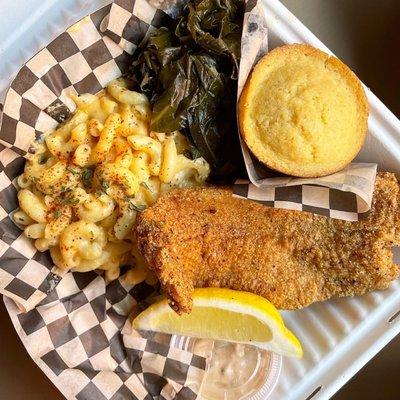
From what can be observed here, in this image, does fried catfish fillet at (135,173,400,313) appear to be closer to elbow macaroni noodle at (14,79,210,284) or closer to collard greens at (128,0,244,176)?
elbow macaroni noodle at (14,79,210,284)

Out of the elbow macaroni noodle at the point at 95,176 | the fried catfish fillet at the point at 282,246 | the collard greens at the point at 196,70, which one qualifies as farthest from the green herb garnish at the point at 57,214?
the collard greens at the point at 196,70

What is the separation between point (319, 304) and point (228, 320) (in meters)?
0.40

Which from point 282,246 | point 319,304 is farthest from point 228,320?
point 319,304

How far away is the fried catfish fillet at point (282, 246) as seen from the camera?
70.6 inches

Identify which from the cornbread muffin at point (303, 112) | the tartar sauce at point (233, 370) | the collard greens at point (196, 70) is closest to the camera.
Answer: the cornbread muffin at point (303, 112)

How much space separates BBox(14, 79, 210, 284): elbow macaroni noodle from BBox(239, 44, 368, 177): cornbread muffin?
29 cm

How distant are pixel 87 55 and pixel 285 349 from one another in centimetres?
118

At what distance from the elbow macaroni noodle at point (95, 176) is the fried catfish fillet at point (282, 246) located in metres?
0.11

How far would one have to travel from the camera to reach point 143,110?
187cm

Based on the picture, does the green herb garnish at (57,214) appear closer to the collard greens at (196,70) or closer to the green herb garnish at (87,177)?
the green herb garnish at (87,177)

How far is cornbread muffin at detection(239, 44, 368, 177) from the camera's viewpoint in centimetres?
172

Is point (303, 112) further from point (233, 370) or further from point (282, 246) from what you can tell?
point (233, 370)

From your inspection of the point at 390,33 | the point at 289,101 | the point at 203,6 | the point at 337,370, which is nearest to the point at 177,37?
the point at 203,6

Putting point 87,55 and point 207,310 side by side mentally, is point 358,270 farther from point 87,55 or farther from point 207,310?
point 87,55
